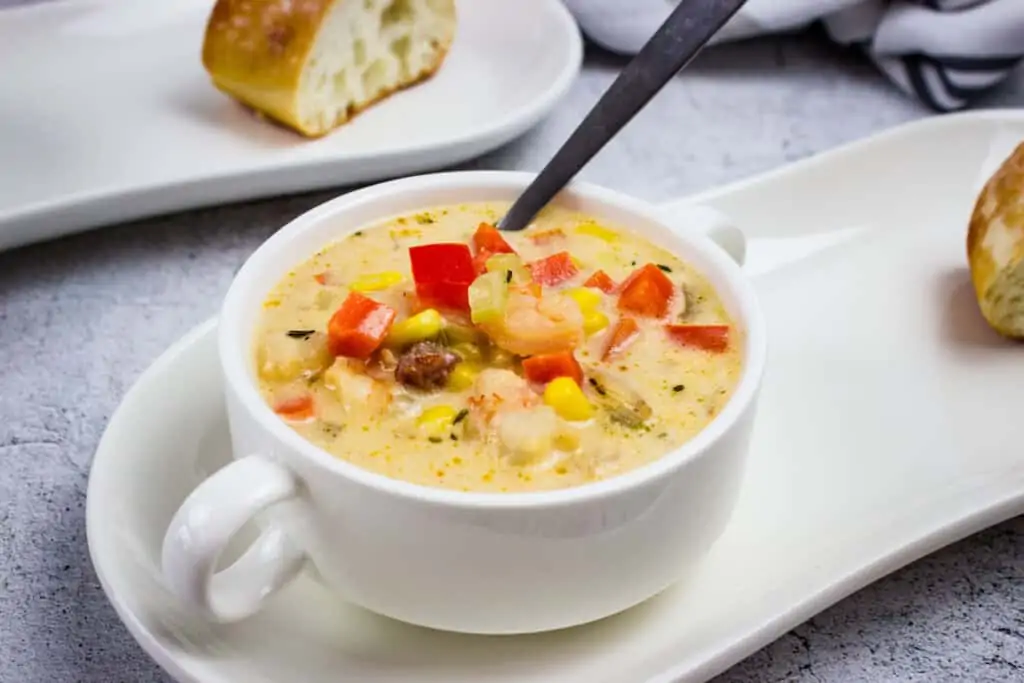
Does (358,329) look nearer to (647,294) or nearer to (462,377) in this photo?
(462,377)

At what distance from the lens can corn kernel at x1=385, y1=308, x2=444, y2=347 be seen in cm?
164

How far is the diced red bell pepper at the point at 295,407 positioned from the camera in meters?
1.55

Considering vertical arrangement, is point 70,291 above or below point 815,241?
below

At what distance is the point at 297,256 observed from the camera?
5.98 feet

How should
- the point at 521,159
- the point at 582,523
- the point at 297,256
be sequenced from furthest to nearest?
the point at 521,159
the point at 297,256
the point at 582,523

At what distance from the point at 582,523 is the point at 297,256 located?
0.65m

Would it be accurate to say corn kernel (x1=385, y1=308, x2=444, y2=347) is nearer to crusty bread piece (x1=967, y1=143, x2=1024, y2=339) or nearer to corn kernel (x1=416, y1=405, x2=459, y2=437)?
corn kernel (x1=416, y1=405, x2=459, y2=437)

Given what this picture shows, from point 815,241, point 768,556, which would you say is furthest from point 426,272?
point 815,241

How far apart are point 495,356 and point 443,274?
0.15 m

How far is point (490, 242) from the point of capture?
1.85m

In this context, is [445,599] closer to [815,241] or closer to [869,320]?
[869,320]

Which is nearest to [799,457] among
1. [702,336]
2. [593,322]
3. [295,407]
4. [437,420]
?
[702,336]

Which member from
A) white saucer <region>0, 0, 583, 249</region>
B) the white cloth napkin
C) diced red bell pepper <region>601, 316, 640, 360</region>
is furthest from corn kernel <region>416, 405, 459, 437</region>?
the white cloth napkin

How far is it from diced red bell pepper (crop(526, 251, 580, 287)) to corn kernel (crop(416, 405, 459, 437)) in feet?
1.06
